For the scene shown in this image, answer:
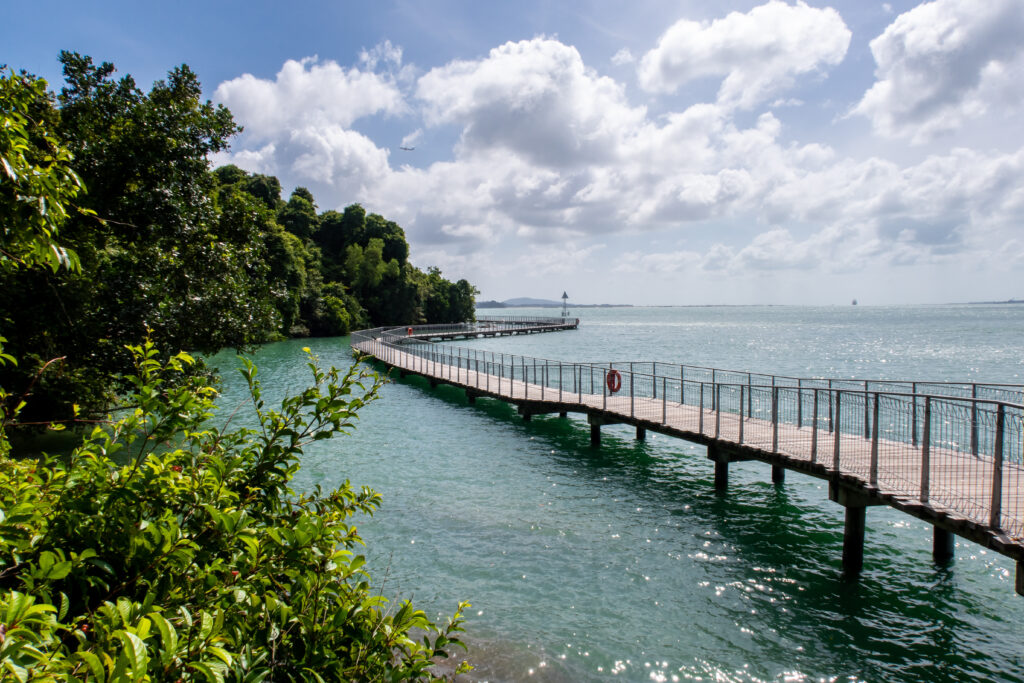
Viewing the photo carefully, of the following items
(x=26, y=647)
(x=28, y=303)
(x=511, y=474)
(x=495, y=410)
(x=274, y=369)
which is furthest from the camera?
(x=274, y=369)

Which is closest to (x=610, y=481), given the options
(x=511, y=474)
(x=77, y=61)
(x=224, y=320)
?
(x=511, y=474)

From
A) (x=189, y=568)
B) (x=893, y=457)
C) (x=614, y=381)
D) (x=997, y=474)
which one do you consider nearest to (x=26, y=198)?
(x=189, y=568)

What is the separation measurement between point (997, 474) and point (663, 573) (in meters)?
4.95

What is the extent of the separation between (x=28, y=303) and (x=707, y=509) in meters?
15.6

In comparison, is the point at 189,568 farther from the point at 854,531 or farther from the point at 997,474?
the point at 854,531

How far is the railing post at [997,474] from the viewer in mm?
7449

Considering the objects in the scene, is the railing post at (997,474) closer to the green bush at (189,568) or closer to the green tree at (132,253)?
the green bush at (189,568)

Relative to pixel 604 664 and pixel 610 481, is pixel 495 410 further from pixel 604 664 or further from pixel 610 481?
pixel 604 664

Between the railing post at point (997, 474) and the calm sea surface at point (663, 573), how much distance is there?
1.84 m

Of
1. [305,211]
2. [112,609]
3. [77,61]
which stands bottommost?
[112,609]

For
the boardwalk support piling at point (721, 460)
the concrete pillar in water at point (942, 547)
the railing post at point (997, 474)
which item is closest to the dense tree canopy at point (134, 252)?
the boardwalk support piling at point (721, 460)

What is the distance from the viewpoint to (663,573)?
1037cm

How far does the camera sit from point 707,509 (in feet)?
→ 44.8

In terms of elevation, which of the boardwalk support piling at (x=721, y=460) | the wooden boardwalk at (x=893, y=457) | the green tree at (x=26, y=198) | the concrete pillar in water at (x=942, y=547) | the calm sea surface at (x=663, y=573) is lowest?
the calm sea surface at (x=663, y=573)
